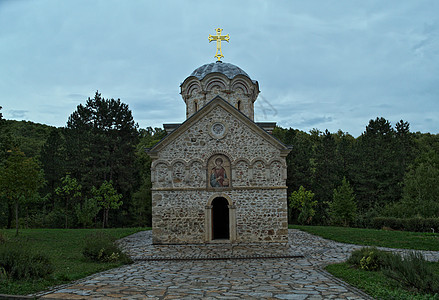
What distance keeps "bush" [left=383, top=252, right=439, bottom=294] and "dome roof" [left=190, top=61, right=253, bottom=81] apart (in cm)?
1374

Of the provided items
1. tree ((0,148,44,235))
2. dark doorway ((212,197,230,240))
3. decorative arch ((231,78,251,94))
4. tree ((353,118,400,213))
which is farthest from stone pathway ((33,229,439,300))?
tree ((353,118,400,213))

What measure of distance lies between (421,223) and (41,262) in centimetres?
1921

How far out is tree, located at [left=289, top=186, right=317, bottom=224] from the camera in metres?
28.8

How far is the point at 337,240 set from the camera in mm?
16344

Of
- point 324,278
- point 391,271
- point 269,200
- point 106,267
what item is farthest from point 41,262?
point 269,200

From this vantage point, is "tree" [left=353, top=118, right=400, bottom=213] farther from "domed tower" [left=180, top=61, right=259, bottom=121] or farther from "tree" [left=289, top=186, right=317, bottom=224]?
"domed tower" [left=180, top=61, right=259, bottom=121]

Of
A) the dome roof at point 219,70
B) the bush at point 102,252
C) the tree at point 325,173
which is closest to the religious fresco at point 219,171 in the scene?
the bush at point 102,252

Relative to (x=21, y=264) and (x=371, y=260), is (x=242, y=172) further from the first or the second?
(x=21, y=264)

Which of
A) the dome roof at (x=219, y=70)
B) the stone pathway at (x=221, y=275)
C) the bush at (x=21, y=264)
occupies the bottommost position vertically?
the stone pathway at (x=221, y=275)

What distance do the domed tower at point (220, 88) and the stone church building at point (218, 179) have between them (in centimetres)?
321

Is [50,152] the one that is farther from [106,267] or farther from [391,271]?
[391,271]

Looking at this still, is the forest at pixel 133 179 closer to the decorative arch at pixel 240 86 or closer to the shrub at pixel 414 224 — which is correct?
the shrub at pixel 414 224

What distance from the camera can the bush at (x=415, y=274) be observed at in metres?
6.53

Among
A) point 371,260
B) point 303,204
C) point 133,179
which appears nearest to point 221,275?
point 371,260
